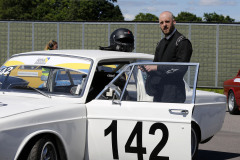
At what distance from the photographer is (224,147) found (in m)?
9.09

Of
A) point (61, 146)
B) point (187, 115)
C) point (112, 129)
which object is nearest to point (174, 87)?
point (187, 115)

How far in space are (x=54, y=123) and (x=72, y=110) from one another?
1.08ft

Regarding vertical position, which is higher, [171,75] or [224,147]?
[171,75]

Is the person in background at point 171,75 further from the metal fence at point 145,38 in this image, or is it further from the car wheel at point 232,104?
the metal fence at point 145,38

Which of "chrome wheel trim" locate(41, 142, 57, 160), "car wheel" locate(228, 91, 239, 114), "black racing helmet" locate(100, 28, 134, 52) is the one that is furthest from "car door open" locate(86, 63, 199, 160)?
"car wheel" locate(228, 91, 239, 114)

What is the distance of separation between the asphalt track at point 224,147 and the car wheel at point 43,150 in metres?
3.15

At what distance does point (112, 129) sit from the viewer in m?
5.74

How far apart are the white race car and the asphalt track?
1.71 metres

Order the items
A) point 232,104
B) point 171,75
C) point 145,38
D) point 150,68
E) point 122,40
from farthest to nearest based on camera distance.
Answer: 1. point 145,38
2. point 232,104
3. point 122,40
4. point 150,68
5. point 171,75

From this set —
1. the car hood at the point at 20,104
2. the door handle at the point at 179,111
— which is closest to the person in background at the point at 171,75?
the door handle at the point at 179,111

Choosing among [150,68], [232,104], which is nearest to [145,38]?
[232,104]

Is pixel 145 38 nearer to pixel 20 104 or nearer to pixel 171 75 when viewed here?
pixel 171 75

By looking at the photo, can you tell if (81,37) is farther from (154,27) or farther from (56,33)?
(154,27)

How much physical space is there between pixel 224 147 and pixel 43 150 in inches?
181
